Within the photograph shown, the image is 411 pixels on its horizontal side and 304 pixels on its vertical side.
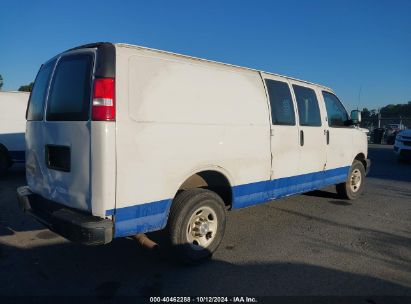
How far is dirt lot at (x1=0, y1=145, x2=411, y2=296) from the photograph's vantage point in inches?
139

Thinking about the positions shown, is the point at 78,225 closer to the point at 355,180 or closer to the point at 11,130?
the point at 355,180

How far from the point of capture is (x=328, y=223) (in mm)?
5734

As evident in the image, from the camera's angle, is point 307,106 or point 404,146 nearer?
point 307,106

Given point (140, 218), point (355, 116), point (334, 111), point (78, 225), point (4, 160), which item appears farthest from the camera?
point (4, 160)

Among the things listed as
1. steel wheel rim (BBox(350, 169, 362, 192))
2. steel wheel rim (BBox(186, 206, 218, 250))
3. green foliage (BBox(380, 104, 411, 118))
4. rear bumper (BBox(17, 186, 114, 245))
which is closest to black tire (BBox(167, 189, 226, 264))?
steel wheel rim (BBox(186, 206, 218, 250))

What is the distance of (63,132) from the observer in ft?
11.7

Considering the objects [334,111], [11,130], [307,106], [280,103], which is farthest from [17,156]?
[334,111]

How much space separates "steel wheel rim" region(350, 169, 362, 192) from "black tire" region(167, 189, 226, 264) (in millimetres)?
4091

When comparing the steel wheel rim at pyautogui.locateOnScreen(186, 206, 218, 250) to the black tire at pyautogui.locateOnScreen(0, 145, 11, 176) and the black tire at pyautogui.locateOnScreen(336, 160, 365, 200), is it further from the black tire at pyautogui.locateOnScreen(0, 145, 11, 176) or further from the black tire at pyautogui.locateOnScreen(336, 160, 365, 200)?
the black tire at pyautogui.locateOnScreen(0, 145, 11, 176)

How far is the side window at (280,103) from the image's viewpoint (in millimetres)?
5058

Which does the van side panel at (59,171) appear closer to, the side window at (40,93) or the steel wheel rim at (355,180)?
the side window at (40,93)

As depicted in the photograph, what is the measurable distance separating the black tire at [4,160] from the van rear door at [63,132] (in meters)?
6.27

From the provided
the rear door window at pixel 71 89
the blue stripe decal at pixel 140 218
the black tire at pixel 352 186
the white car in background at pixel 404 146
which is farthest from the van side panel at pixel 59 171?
the white car in background at pixel 404 146

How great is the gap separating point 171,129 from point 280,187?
7.31 feet
